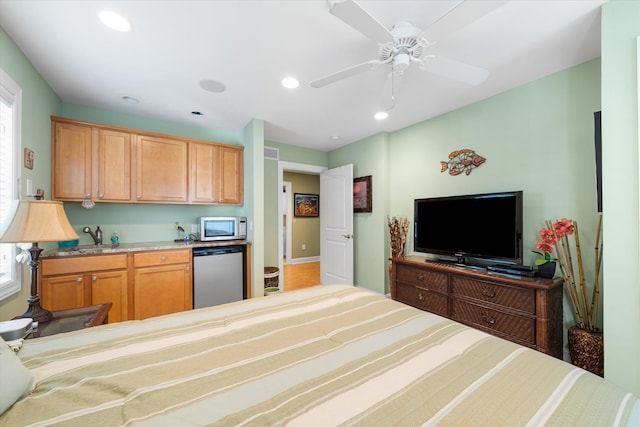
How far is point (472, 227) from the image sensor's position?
257 centimetres

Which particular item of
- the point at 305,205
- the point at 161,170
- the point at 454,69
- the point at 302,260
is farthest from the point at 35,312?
the point at 305,205

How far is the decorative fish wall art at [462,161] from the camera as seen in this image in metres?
2.74

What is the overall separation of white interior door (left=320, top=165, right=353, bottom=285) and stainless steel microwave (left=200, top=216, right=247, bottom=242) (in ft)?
5.34

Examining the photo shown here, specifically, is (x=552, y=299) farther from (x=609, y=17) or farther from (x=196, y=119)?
(x=196, y=119)

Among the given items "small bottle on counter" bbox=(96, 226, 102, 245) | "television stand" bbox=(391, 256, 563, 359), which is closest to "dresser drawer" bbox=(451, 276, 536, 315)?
"television stand" bbox=(391, 256, 563, 359)

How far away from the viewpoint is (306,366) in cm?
89

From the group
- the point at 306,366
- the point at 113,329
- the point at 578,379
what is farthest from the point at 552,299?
the point at 113,329

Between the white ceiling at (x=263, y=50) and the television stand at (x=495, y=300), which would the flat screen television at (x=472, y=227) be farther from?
the white ceiling at (x=263, y=50)

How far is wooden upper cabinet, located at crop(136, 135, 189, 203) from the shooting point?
2.90m

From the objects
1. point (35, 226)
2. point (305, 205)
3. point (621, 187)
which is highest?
point (305, 205)

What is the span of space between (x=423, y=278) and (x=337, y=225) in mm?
1822

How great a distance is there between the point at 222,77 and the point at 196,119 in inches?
49.1

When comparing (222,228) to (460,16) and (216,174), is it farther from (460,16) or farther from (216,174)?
(460,16)

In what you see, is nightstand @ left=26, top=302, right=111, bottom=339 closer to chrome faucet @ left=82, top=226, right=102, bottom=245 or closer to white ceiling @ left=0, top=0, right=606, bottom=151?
chrome faucet @ left=82, top=226, right=102, bottom=245
